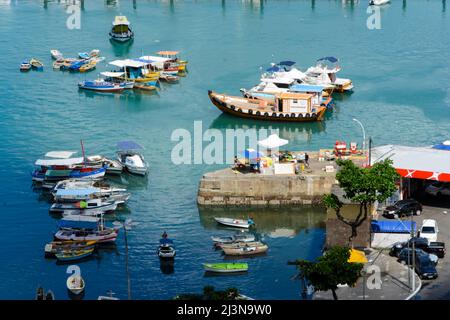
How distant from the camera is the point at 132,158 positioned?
54.1 m

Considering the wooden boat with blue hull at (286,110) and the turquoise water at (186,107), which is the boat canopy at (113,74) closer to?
the turquoise water at (186,107)

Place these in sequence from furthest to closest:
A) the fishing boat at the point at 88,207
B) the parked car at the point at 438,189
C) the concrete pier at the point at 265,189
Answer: the concrete pier at the point at 265,189 < the fishing boat at the point at 88,207 < the parked car at the point at 438,189

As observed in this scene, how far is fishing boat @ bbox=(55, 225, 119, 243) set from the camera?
142ft

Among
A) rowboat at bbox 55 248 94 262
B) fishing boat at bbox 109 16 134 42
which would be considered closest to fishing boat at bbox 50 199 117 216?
rowboat at bbox 55 248 94 262

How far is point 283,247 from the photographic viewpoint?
140ft

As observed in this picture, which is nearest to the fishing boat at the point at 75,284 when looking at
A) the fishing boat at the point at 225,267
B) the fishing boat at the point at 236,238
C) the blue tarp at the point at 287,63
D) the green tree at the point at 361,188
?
the fishing boat at the point at 225,267

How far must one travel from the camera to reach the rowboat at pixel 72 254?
1642 inches

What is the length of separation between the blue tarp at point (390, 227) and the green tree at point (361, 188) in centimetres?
148

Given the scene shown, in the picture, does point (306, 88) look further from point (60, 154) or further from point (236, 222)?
point (236, 222)

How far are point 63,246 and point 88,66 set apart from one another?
47178 millimetres

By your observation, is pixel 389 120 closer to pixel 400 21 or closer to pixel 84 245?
pixel 84 245

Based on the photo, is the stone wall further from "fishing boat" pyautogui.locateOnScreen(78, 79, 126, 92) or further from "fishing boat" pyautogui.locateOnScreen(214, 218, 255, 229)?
"fishing boat" pyautogui.locateOnScreen(78, 79, 126, 92)

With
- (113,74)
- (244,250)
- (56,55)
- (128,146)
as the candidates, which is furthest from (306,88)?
(56,55)

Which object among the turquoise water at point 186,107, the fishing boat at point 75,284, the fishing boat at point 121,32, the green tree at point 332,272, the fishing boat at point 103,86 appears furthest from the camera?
the fishing boat at point 121,32
